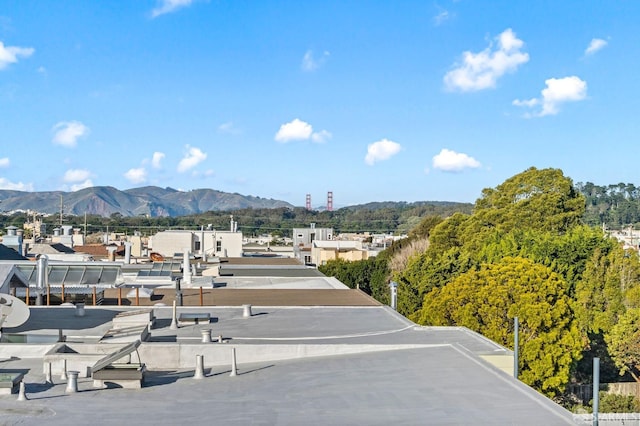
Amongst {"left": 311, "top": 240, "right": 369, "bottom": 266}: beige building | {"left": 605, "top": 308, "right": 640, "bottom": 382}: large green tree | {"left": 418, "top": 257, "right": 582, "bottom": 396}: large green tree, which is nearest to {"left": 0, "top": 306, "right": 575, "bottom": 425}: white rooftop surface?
{"left": 418, "top": 257, "right": 582, "bottom": 396}: large green tree

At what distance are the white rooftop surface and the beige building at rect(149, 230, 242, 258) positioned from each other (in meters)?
55.4

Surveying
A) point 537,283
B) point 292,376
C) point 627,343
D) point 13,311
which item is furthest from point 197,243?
point 292,376

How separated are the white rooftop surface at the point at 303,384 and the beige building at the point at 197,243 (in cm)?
5540

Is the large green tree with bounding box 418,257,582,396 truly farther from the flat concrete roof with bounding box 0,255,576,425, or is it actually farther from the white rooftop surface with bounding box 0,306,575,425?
the white rooftop surface with bounding box 0,306,575,425

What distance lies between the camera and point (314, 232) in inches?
4350

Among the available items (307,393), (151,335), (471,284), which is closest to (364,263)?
(471,284)

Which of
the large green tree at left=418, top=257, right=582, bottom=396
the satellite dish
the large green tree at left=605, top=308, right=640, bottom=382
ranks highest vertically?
the satellite dish

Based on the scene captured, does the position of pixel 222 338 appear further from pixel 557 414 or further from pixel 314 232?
pixel 314 232

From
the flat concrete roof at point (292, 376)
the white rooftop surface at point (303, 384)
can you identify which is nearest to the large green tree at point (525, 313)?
the flat concrete roof at point (292, 376)

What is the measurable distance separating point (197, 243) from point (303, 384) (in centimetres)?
6439

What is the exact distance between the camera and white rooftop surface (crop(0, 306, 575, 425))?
11.0 m

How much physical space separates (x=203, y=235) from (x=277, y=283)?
40019 mm

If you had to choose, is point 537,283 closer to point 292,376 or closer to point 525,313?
point 525,313

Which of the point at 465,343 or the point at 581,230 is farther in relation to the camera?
the point at 581,230
